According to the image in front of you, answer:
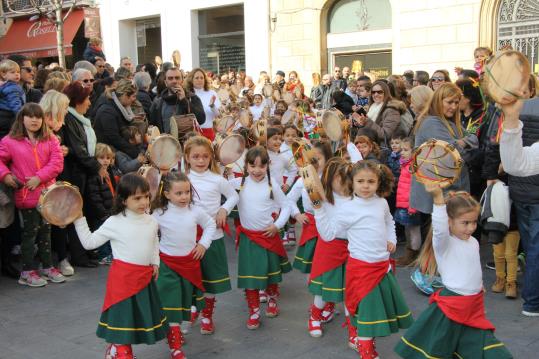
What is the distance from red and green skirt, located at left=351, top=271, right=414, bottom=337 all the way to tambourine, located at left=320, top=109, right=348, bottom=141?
1.94 m

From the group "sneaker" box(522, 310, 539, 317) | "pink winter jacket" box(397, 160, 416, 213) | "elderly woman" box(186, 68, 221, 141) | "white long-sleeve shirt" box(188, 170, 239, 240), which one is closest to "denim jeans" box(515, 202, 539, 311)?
"sneaker" box(522, 310, 539, 317)

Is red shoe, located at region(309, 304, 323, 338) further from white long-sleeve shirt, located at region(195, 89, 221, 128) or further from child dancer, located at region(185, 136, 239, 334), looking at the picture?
white long-sleeve shirt, located at region(195, 89, 221, 128)

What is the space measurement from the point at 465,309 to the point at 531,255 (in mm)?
1732

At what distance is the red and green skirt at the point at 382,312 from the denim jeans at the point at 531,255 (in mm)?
1477

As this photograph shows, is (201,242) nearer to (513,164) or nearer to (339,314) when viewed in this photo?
(339,314)

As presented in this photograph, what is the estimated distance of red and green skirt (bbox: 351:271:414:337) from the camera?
402 centimetres

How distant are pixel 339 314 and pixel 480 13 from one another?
41.1 ft

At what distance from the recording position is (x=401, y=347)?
148 inches

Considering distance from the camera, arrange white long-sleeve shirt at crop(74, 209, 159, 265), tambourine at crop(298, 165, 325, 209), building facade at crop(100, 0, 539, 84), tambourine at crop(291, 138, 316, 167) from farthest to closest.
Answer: building facade at crop(100, 0, 539, 84), tambourine at crop(291, 138, 316, 167), tambourine at crop(298, 165, 325, 209), white long-sleeve shirt at crop(74, 209, 159, 265)

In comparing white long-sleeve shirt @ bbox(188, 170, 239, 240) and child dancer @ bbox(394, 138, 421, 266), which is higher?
white long-sleeve shirt @ bbox(188, 170, 239, 240)

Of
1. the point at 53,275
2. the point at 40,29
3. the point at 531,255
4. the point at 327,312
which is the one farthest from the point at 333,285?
the point at 40,29

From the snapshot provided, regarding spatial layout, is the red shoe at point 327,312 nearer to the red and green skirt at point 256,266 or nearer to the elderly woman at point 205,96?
the red and green skirt at point 256,266

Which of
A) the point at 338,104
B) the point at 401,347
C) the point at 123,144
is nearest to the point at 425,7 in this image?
the point at 338,104

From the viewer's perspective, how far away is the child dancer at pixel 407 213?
6613 mm
